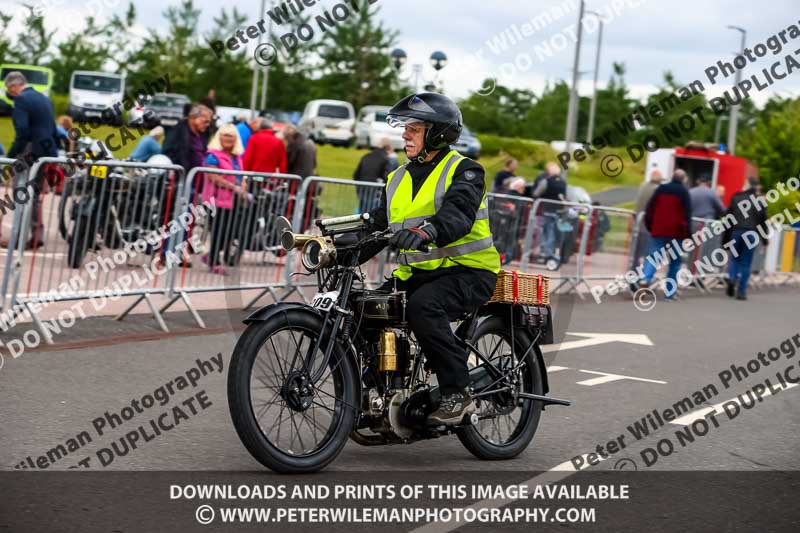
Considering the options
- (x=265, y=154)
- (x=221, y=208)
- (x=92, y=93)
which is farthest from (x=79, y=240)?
(x=92, y=93)

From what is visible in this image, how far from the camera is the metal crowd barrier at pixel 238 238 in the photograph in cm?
1076

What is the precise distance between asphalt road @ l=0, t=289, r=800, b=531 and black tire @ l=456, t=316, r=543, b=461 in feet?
0.28

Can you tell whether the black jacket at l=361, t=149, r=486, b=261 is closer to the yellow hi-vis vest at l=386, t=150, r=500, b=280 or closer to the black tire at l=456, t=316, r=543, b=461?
the yellow hi-vis vest at l=386, t=150, r=500, b=280

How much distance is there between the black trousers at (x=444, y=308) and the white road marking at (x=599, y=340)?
5.18m

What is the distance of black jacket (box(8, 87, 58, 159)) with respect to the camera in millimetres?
13867

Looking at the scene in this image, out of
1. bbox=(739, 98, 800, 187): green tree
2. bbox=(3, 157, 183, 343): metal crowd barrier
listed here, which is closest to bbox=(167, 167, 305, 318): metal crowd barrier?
bbox=(3, 157, 183, 343): metal crowd barrier

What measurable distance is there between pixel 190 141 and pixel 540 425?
24.5 ft

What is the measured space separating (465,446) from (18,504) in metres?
2.37

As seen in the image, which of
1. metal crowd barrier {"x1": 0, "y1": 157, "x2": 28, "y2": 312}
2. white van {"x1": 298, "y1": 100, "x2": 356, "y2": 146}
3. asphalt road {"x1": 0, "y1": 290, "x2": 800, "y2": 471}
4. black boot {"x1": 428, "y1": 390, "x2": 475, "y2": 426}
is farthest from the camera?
white van {"x1": 298, "y1": 100, "x2": 356, "y2": 146}

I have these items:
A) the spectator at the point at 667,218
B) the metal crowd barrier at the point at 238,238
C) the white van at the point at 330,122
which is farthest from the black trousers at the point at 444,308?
the white van at the point at 330,122

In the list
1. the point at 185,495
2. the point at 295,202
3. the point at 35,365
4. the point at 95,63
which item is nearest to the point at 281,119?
the point at 95,63

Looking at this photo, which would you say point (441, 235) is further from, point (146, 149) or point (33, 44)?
point (33, 44)

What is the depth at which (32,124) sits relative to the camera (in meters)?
13.9

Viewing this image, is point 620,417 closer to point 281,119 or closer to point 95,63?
point 281,119
